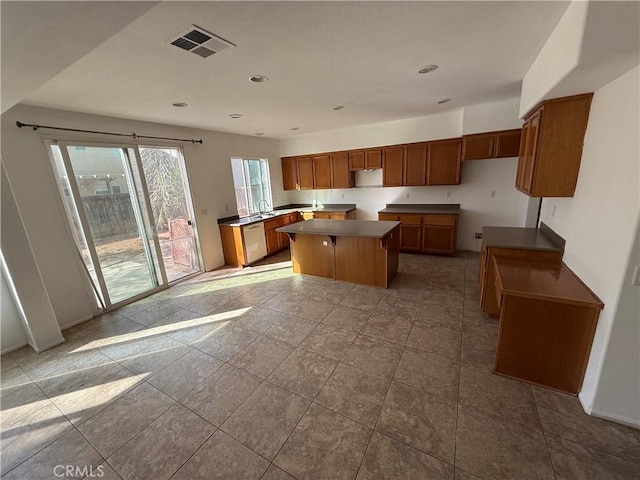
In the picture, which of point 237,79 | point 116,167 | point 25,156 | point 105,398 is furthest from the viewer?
point 116,167

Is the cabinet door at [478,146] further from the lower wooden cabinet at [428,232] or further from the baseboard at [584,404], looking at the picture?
the baseboard at [584,404]

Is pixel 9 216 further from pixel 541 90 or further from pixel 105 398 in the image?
pixel 541 90

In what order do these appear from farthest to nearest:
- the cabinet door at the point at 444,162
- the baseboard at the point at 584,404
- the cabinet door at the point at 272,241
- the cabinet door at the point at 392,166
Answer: the cabinet door at the point at 272,241
the cabinet door at the point at 392,166
the cabinet door at the point at 444,162
the baseboard at the point at 584,404

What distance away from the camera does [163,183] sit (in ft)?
13.8

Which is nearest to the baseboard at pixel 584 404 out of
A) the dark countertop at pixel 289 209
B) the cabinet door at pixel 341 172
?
the dark countertop at pixel 289 209

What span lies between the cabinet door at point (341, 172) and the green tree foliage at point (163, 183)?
3.20 meters

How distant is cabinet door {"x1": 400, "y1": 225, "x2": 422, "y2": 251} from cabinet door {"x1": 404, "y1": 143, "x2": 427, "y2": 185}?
0.90m

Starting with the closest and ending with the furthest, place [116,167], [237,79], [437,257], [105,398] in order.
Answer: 1. [105,398]
2. [237,79]
3. [116,167]
4. [437,257]

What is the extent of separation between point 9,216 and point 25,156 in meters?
0.74

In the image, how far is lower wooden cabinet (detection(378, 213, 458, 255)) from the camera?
471 centimetres

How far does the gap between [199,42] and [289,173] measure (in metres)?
4.81

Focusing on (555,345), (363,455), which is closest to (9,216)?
(363,455)

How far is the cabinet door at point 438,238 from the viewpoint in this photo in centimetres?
472

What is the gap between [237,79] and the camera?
2.45 metres
